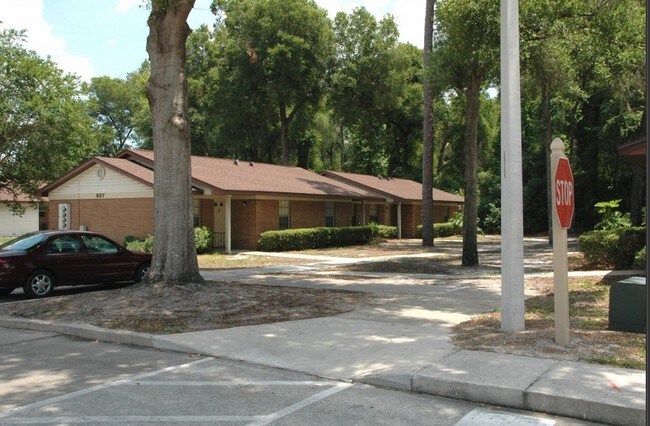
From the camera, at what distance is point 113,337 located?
830 cm

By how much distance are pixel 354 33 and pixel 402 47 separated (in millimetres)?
3539

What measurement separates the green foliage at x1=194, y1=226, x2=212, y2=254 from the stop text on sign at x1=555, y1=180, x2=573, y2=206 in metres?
19.2

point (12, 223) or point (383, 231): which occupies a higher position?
point (12, 223)

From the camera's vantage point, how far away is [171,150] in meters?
11.3

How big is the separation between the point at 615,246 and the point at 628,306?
30.0 ft

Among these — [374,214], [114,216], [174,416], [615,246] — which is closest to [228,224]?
[114,216]

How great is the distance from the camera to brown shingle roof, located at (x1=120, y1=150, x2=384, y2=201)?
2462cm

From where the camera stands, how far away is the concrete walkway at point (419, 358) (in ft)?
16.9

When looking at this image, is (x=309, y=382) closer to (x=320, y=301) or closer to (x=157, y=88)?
(x=320, y=301)

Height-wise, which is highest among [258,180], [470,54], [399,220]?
[470,54]

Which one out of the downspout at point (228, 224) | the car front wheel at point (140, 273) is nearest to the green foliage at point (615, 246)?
the car front wheel at point (140, 273)

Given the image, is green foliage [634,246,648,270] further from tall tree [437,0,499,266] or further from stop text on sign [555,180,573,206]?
stop text on sign [555,180,573,206]

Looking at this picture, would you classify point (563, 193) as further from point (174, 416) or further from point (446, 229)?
point (446, 229)

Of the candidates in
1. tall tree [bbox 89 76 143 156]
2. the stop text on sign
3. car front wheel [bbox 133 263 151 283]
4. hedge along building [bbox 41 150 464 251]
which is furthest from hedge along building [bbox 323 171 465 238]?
tall tree [bbox 89 76 143 156]
